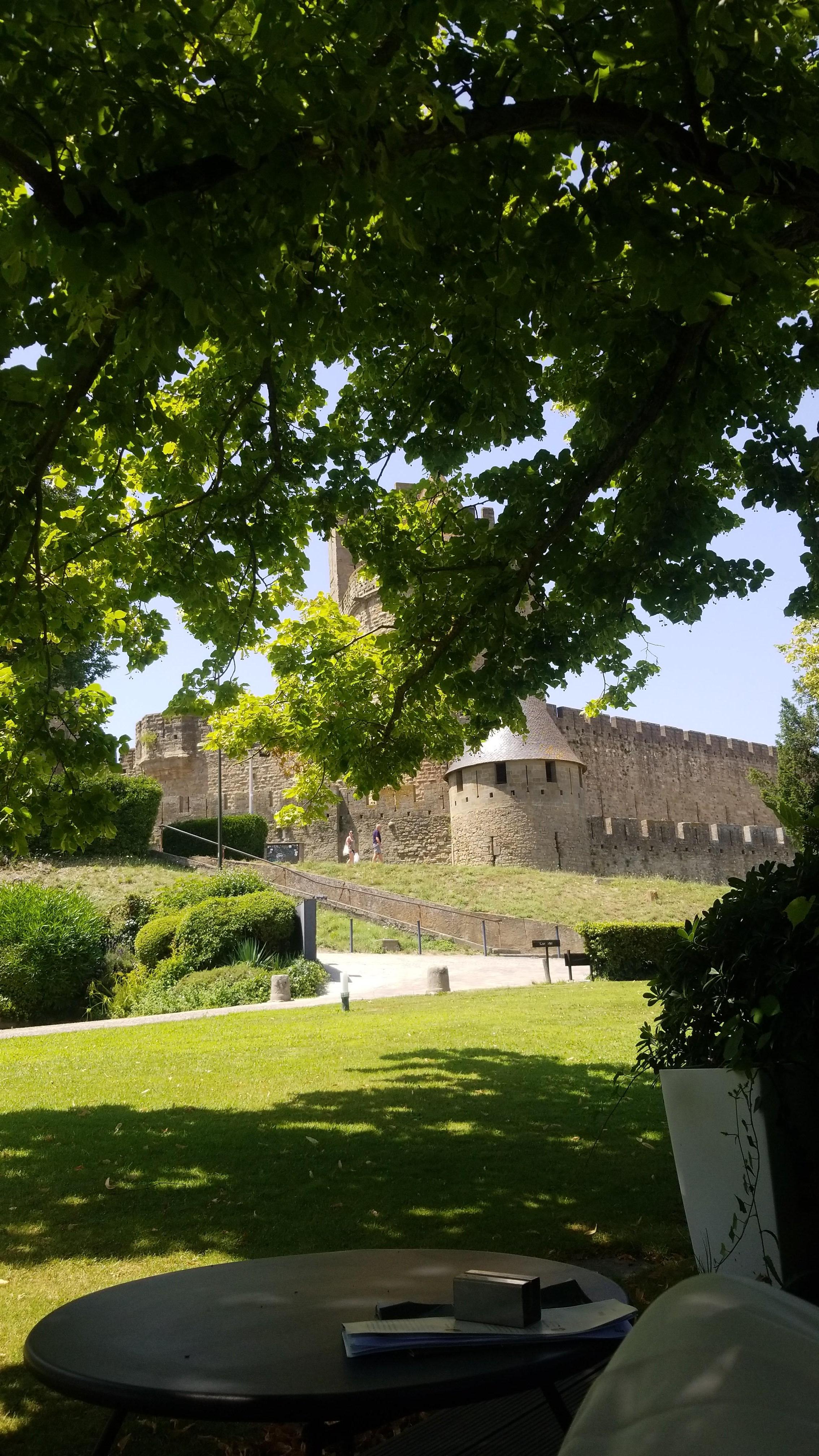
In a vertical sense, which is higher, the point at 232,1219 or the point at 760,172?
Result: the point at 760,172

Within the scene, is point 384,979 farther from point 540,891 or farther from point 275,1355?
point 275,1355

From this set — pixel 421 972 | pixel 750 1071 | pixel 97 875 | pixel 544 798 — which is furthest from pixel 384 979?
pixel 544 798

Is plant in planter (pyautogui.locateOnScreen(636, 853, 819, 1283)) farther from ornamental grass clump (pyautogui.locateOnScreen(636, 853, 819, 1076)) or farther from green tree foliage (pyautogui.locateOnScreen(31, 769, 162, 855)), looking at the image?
green tree foliage (pyautogui.locateOnScreen(31, 769, 162, 855))

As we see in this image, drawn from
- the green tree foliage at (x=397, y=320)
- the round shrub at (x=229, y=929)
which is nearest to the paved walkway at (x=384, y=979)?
the round shrub at (x=229, y=929)

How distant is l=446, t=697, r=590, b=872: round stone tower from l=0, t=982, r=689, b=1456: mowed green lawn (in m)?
22.5

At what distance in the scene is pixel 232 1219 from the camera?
4469 mm

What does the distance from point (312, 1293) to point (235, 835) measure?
30504mm

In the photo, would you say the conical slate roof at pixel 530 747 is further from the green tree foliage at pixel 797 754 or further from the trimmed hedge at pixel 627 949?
the trimmed hedge at pixel 627 949

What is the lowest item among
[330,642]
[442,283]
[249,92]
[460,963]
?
[460,963]

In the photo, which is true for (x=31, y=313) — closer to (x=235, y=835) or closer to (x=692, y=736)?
(x=235, y=835)

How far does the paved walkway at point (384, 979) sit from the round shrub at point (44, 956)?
0.38 m

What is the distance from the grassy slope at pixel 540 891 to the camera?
2570 centimetres

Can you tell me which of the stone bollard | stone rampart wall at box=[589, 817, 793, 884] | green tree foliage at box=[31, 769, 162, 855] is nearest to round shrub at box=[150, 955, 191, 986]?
the stone bollard

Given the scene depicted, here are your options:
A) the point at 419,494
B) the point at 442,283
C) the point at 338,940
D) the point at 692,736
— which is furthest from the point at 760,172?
the point at 692,736
